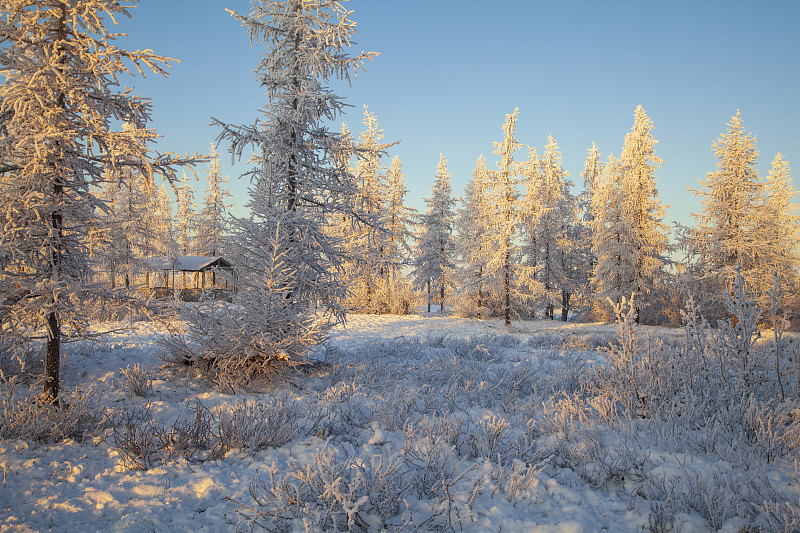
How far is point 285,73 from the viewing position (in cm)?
833

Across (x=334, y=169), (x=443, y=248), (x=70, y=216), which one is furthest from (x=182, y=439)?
(x=443, y=248)

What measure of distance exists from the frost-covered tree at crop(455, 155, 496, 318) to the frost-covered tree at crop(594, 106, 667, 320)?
7358 millimetres

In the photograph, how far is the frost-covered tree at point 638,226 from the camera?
22500mm

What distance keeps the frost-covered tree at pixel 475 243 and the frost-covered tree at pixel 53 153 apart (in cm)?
1874

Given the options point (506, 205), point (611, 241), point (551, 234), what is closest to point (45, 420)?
point (506, 205)

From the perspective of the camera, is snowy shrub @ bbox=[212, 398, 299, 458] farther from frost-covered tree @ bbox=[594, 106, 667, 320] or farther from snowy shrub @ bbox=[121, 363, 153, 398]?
frost-covered tree @ bbox=[594, 106, 667, 320]

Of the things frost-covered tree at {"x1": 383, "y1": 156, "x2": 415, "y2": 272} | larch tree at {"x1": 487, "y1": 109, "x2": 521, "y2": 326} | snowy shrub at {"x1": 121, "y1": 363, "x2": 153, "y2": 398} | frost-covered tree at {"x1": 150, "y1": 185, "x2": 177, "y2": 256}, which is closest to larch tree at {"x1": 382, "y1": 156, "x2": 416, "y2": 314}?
frost-covered tree at {"x1": 383, "y1": 156, "x2": 415, "y2": 272}

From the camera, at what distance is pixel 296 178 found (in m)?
8.05

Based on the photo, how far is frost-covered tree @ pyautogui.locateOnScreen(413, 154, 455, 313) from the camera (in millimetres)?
31000

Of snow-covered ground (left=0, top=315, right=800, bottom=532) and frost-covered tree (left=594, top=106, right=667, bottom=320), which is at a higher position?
frost-covered tree (left=594, top=106, right=667, bottom=320)

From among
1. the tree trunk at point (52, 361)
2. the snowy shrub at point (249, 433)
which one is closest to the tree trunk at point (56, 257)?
the tree trunk at point (52, 361)

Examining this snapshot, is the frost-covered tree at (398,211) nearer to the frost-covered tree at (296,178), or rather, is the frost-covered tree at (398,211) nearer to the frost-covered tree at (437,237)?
the frost-covered tree at (437,237)

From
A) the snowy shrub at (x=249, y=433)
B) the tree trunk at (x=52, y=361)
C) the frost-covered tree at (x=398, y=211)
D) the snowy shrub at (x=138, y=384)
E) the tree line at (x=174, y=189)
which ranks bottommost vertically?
the snowy shrub at (x=249, y=433)

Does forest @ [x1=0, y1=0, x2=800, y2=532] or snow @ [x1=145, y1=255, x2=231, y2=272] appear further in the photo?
snow @ [x1=145, y1=255, x2=231, y2=272]
